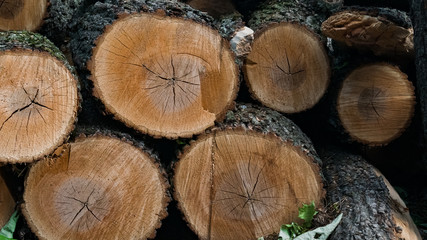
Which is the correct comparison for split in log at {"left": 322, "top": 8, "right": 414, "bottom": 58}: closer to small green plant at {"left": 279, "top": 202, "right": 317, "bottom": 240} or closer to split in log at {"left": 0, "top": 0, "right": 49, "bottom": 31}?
small green plant at {"left": 279, "top": 202, "right": 317, "bottom": 240}

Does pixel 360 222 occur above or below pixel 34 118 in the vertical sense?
below

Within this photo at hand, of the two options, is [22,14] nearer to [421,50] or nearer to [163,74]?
[163,74]

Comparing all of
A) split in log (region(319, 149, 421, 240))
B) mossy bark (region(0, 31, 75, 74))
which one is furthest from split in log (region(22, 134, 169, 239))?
split in log (region(319, 149, 421, 240))

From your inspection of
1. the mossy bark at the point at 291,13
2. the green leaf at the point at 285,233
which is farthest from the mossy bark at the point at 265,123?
the mossy bark at the point at 291,13

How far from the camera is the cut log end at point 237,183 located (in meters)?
2.57

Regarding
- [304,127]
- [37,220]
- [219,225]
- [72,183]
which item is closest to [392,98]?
[304,127]

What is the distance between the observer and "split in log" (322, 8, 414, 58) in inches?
113

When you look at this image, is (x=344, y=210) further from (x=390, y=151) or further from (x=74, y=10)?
(x=74, y=10)

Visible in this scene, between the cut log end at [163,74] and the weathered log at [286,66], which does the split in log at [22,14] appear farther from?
the weathered log at [286,66]

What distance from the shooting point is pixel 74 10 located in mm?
3020

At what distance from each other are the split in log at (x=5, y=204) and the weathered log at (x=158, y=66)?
0.62 metres

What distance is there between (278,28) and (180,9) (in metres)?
0.64

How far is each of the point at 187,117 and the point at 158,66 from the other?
0.29 meters

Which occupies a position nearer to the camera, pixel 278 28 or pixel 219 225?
pixel 219 225
